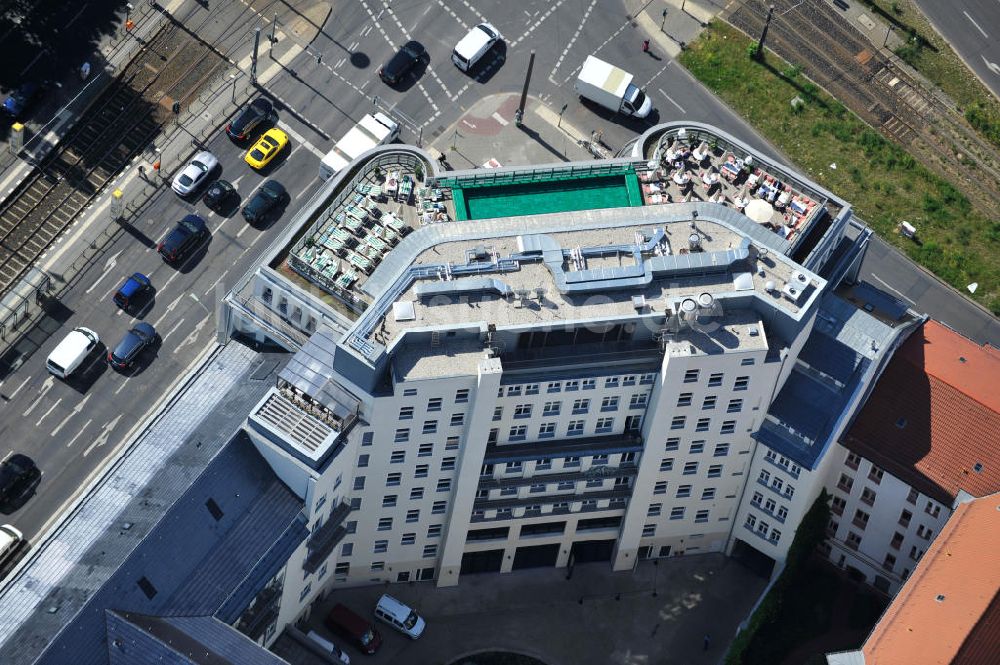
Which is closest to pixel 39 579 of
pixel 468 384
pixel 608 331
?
pixel 468 384

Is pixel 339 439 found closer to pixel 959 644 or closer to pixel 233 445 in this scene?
pixel 233 445

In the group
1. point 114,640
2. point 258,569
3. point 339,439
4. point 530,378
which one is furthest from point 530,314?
point 114,640

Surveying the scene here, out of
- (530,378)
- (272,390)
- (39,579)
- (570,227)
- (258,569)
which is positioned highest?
(570,227)

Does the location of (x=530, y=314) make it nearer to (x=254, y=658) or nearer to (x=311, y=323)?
(x=311, y=323)

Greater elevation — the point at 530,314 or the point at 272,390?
the point at 530,314

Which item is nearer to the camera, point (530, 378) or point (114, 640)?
point (114, 640)

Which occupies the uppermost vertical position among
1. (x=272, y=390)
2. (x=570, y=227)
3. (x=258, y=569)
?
(x=570, y=227)
